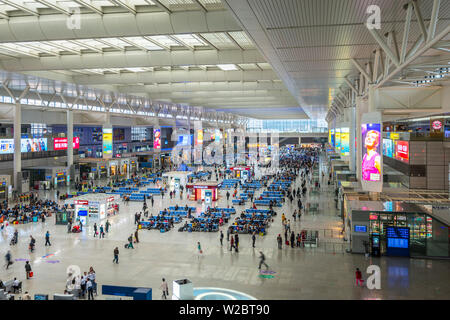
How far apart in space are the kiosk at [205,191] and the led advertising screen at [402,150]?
1368 cm

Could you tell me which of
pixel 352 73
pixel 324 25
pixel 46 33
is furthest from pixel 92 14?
pixel 352 73

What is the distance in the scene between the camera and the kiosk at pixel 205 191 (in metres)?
31.6

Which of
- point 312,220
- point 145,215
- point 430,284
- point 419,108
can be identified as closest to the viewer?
point 430,284

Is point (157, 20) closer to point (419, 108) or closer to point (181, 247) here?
point (181, 247)

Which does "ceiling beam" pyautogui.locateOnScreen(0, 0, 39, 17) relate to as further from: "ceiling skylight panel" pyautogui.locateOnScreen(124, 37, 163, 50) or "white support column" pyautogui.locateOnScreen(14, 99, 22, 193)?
"white support column" pyautogui.locateOnScreen(14, 99, 22, 193)

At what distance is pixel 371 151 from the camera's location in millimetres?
14250

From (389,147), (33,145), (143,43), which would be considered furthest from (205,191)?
(33,145)

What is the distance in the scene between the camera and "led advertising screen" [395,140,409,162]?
23000 millimetres

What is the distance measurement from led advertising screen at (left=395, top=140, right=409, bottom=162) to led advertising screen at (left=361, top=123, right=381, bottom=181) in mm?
9629

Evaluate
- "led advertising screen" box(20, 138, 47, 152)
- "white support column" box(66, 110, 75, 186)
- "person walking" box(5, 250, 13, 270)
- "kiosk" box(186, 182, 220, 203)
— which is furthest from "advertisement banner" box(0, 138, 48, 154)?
"person walking" box(5, 250, 13, 270)

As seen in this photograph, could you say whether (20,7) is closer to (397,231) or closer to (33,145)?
(397,231)

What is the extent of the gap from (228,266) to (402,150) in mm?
15013

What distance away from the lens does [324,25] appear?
429 inches
